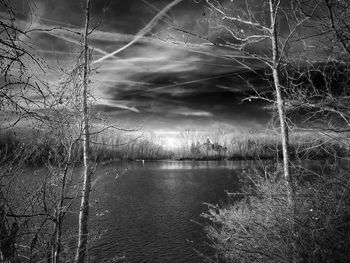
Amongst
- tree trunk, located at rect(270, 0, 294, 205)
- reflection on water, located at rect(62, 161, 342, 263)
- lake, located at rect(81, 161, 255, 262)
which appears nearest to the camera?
tree trunk, located at rect(270, 0, 294, 205)

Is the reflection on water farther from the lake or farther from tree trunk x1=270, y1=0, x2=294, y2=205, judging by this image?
tree trunk x1=270, y1=0, x2=294, y2=205

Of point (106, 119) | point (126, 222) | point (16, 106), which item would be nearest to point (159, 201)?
point (126, 222)

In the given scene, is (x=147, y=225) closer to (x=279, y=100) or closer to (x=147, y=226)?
(x=147, y=226)

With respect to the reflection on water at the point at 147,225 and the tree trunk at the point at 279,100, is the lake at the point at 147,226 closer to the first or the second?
the reflection on water at the point at 147,225

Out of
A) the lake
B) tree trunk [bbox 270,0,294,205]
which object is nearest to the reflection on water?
the lake

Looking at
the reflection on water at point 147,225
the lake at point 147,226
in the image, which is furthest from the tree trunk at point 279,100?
the lake at point 147,226

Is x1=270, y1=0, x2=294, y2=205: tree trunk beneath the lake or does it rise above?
above

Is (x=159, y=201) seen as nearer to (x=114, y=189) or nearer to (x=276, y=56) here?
(x=114, y=189)

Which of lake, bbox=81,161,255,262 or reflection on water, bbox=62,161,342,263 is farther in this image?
lake, bbox=81,161,255,262

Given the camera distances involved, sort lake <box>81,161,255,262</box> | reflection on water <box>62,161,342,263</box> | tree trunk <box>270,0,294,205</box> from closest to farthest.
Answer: tree trunk <box>270,0,294,205</box> < reflection on water <box>62,161,342,263</box> < lake <box>81,161,255,262</box>

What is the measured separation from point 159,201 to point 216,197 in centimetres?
850

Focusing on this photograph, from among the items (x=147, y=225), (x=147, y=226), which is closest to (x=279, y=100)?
(x=147, y=226)

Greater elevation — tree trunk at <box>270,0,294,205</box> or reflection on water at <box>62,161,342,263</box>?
tree trunk at <box>270,0,294,205</box>

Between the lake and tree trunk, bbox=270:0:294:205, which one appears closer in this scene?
tree trunk, bbox=270:0:294:205
